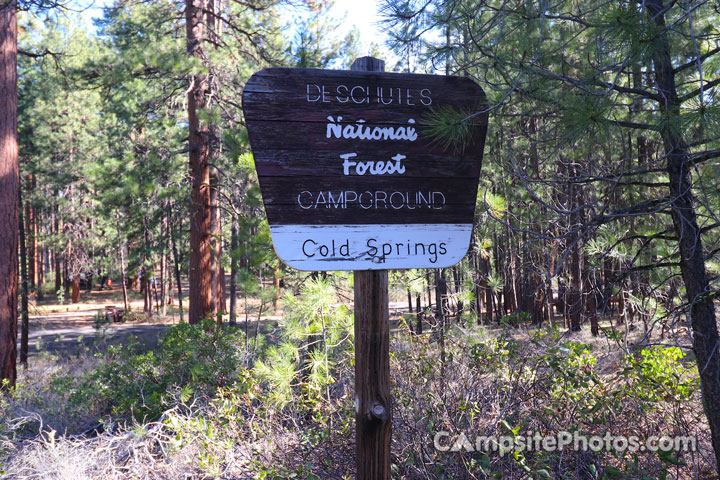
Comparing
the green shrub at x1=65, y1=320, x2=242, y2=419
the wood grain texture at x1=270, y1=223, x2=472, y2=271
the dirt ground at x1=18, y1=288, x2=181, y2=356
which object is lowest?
the dirt ground at x1=18, y1=288, x2=181, y2=356

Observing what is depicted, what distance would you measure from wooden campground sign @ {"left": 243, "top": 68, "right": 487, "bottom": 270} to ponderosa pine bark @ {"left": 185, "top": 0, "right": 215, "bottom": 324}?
7.26 m

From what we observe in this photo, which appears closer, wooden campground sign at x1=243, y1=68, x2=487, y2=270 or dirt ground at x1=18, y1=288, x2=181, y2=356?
wooden campground sign at x1=243, y1=68, x2=487, y2=270

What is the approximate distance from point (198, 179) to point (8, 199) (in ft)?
9.44

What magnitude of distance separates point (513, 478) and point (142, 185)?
7.99m

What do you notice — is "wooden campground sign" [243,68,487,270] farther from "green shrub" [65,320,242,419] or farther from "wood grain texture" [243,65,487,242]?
"green shrub" [65,320,242,419]

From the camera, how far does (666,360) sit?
3779mm

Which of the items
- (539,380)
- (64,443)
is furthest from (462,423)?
(64,443)

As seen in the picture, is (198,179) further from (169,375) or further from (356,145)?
(356,145)

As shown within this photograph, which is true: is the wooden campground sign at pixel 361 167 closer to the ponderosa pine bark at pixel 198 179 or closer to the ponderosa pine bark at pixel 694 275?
the ponderosa pine bark at pixel 694 275

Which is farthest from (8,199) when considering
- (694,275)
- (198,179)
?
(694,275)

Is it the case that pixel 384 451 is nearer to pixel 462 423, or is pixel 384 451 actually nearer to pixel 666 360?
pixel 462 423

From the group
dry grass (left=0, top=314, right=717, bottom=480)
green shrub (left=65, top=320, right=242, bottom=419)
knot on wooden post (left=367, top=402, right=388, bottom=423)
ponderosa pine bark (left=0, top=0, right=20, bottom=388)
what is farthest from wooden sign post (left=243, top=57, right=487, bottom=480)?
ponderosa pine bark (left=0, top=0, right=20, bottom=388)

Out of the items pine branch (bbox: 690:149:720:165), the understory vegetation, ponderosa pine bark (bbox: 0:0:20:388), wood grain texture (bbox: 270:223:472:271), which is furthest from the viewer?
ponderosa pine bark (bbox: 0:0:20:388)

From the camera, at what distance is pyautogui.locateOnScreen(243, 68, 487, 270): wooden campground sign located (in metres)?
1.81
